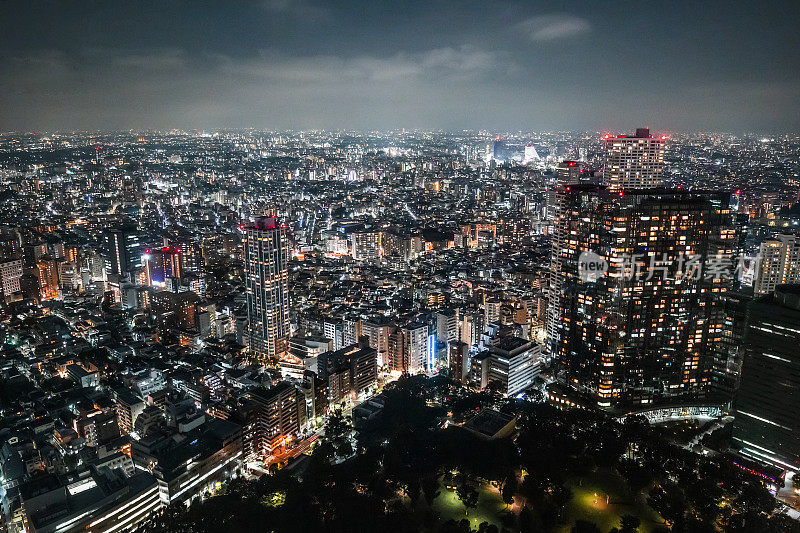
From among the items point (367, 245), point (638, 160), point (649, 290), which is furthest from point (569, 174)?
point (649, 290)

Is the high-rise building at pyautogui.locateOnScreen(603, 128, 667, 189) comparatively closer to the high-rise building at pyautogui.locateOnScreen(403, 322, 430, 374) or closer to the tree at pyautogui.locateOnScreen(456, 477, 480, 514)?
the high-rise building at pyautogui.locateOnScreen(403, 322, 430, 374)

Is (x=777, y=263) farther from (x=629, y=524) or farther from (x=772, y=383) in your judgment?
(x=629, y=524)

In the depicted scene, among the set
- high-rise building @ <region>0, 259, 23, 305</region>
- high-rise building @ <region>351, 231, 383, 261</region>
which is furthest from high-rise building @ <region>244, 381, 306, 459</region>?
high-rise building @ <region>351, 231, 383, 261</region>

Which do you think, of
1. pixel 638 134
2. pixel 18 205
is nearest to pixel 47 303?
pixel 18 205

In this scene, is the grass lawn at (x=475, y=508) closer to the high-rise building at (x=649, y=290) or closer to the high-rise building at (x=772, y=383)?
the high-rise building at (x=649, y=290)

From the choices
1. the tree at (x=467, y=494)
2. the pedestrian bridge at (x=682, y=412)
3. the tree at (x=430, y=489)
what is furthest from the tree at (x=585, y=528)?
the pedestrian bridge at (x=682, y=412)
